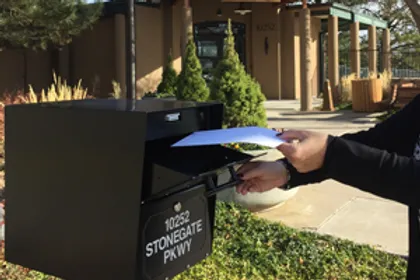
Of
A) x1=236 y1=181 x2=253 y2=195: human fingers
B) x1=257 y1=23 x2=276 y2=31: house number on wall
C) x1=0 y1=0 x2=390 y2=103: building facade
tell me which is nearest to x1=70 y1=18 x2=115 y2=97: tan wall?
x1=0 y1=0 x2=390 y2=103: building facade

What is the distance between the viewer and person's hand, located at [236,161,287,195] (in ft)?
6.64

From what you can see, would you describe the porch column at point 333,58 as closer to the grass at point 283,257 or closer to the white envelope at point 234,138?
the grass at point 283,257

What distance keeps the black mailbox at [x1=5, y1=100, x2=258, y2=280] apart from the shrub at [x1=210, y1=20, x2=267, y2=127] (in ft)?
15.0

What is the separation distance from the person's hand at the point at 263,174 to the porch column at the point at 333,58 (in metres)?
15.4

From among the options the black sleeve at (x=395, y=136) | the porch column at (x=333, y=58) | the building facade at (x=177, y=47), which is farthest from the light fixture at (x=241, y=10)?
the black sleeve at (x=395, y=136)

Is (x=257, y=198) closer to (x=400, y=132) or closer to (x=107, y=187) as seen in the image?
(x=400, y=132)

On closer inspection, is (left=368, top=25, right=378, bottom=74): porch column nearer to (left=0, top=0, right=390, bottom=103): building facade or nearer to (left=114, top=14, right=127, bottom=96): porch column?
(left=0, top=0, right=390, bottom=103): building facade

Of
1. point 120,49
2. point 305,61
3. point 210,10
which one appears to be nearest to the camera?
point 305,61

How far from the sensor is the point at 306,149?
1506mm

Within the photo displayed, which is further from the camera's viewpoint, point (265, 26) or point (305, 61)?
point (265, 26)

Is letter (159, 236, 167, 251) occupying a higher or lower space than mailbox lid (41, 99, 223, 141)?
lower

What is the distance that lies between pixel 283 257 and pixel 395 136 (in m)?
2.17

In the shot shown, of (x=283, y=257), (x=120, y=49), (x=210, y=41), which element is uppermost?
(x=210, y=41)

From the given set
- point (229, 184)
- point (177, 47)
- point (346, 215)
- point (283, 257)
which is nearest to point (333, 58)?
point (177, 47)
